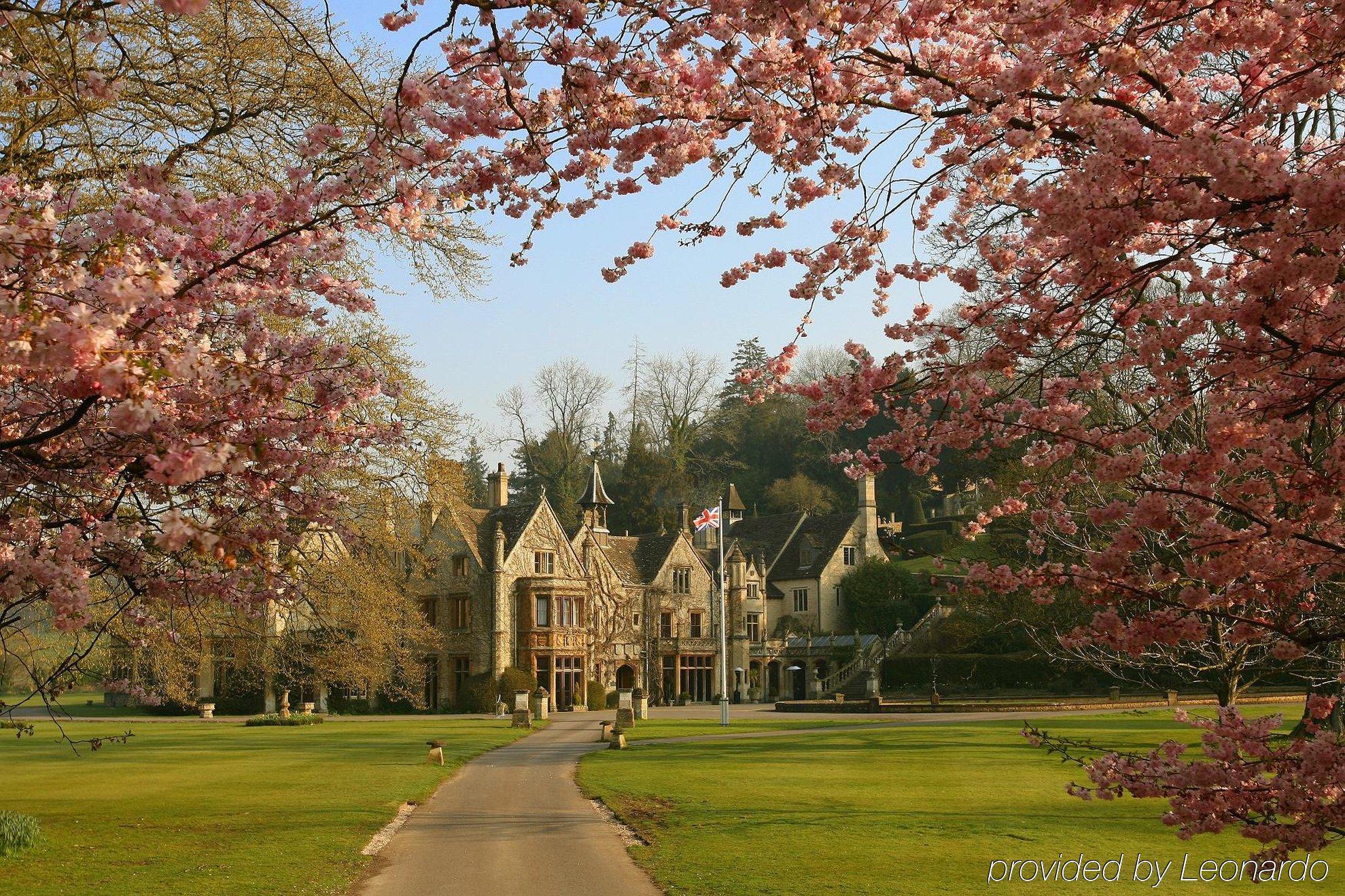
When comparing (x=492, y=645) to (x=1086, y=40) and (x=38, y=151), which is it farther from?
(x=1086, y=40)

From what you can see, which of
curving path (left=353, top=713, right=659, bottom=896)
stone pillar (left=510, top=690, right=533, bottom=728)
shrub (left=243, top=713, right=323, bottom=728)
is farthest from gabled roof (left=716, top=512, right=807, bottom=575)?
curving path (left=353, top=713, right=659, bottom=896)

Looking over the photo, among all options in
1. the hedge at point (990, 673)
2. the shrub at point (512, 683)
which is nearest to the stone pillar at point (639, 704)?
the shrub at point (512, 683)

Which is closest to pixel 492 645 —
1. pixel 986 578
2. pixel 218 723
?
pixel 218 723

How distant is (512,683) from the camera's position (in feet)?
152

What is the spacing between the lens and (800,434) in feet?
253

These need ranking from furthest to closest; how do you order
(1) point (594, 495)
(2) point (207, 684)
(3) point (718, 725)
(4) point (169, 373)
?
(1) point (594, 495) < (2) point (207, 684) < (3) point (718, 725) < (4) point (169, 373)

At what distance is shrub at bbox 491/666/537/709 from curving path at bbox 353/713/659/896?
25420 millimetres

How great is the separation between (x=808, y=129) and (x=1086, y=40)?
1.40 m

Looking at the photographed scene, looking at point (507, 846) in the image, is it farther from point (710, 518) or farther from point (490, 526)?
point (490, 526)

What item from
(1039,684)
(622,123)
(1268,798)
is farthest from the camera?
(1039,684)

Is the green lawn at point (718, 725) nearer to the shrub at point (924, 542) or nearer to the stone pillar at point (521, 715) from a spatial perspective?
the stone pillar at point (521, 715)

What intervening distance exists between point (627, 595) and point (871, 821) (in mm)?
39679

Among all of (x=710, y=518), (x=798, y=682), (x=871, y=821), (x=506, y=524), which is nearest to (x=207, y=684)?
(x=506, y=524)

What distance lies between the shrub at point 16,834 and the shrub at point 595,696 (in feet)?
120
